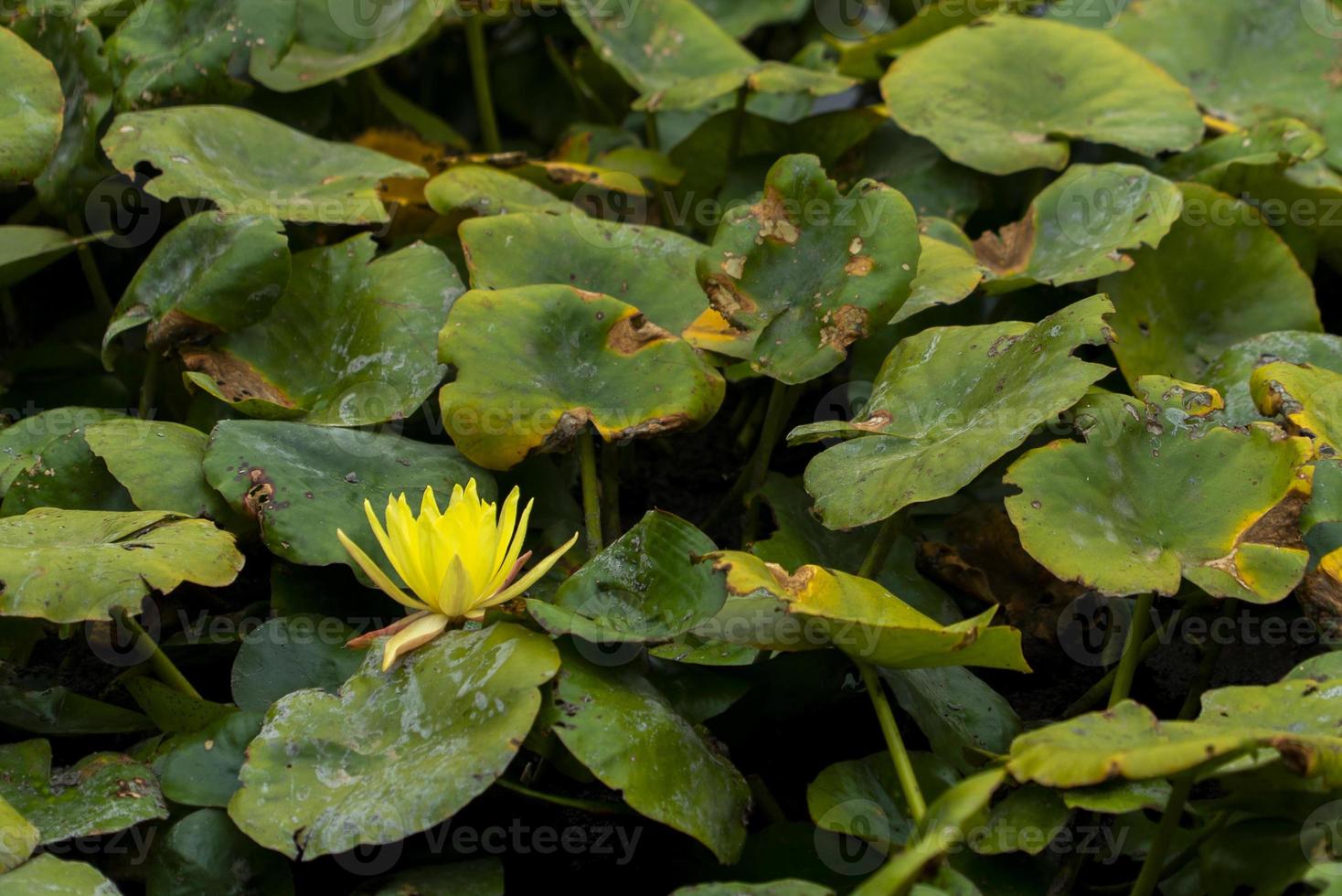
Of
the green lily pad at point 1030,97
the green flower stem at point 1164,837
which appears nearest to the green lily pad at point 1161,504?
the green flower stem at point 1164,837

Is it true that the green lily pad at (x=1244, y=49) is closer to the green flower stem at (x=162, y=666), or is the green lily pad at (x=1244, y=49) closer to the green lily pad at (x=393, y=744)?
the green lily pad at (x=393, y=744)

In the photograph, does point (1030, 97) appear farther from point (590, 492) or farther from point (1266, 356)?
point (590, 492)

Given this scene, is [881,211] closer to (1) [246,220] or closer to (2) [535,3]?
(1) [246,220]

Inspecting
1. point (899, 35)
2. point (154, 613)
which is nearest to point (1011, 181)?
point (899, 35)

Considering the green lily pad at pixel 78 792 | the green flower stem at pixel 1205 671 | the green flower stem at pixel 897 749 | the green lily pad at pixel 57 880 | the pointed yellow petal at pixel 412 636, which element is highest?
the pointed yellow petal at pixel 412 636

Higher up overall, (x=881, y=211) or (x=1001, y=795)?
(x=881, y=211)

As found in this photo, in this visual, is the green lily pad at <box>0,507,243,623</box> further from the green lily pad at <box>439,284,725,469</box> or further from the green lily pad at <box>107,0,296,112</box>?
the green lily pad at <box>107,0,296,112</box>

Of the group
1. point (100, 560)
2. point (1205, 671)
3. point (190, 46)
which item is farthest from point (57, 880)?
point (190, 46)
